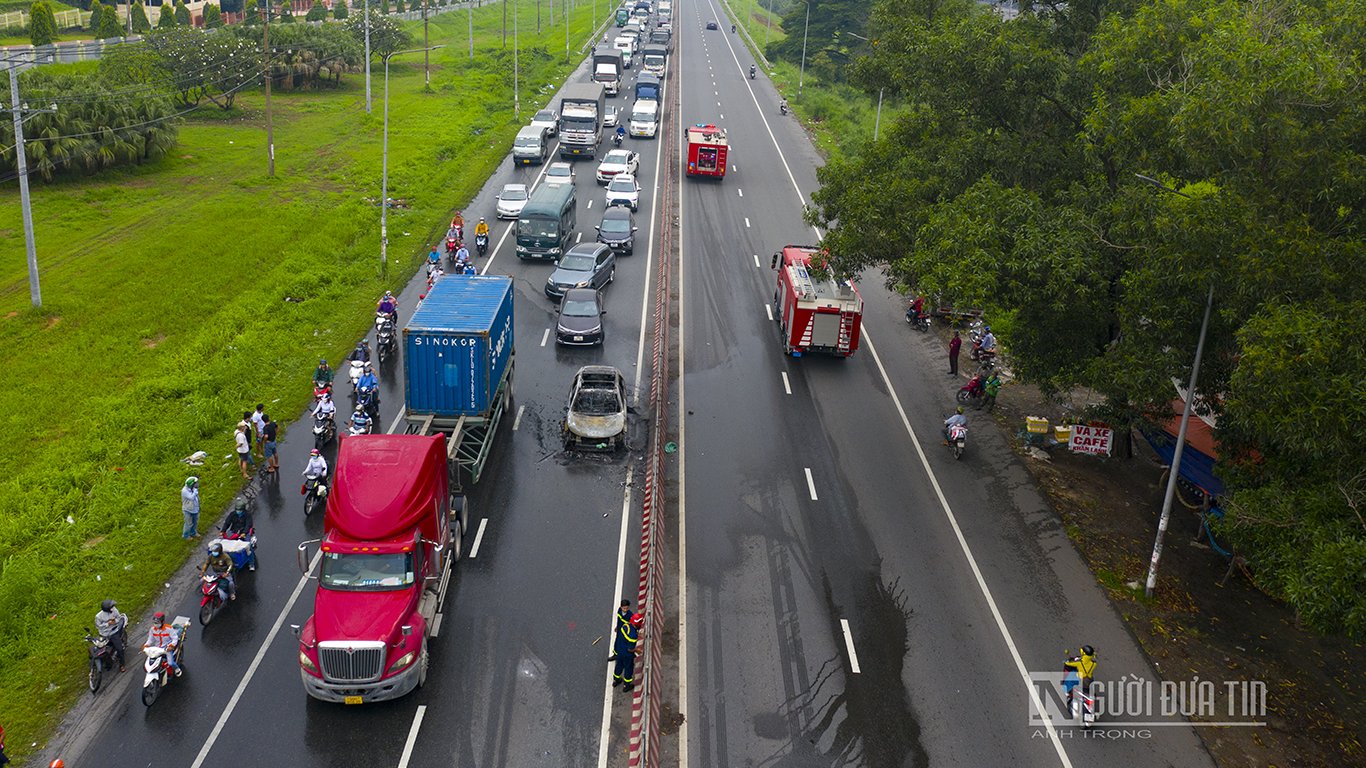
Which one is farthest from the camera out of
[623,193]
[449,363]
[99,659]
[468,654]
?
[623,193]

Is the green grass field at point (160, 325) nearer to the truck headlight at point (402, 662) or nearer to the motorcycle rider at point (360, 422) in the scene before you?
the motorcycle rider at point (360, 422)

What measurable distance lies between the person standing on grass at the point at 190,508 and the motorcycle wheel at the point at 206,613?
2943 millimetres

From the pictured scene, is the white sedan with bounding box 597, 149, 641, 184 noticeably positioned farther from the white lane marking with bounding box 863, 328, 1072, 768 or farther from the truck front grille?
the truck front grille

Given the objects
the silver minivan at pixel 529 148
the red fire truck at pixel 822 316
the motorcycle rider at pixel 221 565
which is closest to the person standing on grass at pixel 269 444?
the motorcycle rider at pixel 221 565

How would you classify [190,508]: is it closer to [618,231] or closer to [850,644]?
[850,644]

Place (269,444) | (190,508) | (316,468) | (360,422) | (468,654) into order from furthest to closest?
(360,422), (269,444), (316,468), (190,508), (468,654)

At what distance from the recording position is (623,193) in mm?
48812

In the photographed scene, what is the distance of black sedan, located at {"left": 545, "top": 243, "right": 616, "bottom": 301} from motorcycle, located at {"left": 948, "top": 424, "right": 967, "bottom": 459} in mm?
15020

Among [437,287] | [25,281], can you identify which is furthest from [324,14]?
[437,287]

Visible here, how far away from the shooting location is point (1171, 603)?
69.1 feet

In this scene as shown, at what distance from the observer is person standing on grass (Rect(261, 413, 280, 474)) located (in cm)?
2330

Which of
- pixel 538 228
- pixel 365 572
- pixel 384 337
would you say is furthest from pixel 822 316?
pixel 365 572

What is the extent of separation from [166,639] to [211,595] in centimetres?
199

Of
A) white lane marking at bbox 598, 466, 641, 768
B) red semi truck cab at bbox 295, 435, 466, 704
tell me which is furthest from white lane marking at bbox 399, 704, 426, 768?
white lane marking at bbox 598, 466, 641, 768
